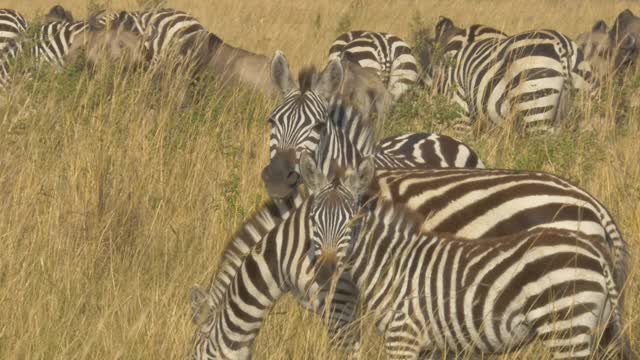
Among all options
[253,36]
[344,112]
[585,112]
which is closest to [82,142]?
[344,112]

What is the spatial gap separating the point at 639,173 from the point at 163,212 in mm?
2989

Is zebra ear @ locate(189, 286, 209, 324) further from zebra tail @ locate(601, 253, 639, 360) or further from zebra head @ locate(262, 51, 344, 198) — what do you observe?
zebra tail @ locate(601, 253, 639, 360)

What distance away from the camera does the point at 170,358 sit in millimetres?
5047

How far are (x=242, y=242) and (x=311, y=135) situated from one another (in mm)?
1016

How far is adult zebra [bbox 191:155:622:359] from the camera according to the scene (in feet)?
16.5

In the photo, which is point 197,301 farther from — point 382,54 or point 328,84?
point 382,54

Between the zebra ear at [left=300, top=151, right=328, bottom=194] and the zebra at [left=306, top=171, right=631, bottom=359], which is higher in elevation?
the zebra ear at [left=300, top=151, right=328, bottom=194]

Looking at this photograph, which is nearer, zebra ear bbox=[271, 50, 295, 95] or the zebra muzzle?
the zebra muzzle

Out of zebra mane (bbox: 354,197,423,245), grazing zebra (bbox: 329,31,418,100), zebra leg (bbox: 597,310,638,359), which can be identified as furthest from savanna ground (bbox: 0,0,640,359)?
grazing zebra (bbox: 329,31,418,100)

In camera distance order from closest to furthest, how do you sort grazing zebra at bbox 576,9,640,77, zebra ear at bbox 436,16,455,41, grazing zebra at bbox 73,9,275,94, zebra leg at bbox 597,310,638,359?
zebra leg at bbox 597,310,638,359 < grazing zebra at bbox 73,9,275,94 < grazing zebra at bbox 576,9,640,77 < zebra ear at bbox 436,16,455,41

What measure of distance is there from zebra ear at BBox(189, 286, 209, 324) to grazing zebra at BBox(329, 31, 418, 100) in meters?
7.68

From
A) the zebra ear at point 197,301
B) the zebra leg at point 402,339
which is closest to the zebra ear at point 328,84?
the zebra ear at point 197,301

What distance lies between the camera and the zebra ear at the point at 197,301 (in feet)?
17.4

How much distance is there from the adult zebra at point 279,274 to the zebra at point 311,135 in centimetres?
96
